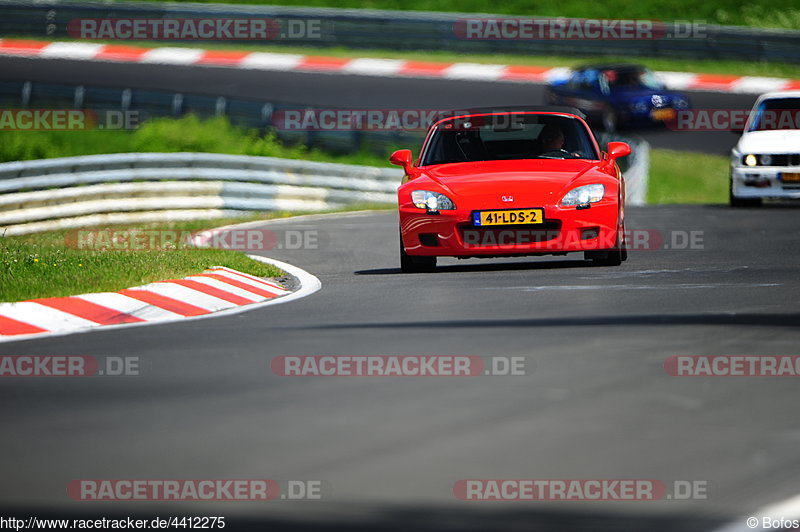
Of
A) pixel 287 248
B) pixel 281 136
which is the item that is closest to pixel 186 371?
pixel 287 248

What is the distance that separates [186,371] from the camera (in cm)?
716

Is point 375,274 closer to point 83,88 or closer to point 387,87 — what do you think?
point 83,88

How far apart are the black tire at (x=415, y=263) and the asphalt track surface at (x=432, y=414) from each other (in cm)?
256

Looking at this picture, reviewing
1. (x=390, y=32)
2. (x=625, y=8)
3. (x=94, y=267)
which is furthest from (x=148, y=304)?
(x=625, y=8)

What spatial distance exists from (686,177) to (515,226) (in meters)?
17.6

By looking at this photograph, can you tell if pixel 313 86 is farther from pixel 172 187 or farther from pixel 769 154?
pixel 769 154

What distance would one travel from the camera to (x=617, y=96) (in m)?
30.5

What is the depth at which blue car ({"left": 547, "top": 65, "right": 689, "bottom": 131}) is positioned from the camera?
100.0ft

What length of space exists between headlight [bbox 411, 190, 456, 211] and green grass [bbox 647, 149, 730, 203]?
1630cm

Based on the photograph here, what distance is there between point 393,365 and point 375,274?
5720 millimetres

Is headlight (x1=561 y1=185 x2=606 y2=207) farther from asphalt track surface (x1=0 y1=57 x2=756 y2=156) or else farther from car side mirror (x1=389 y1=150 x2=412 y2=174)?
asphalt track surface (x1=0 y1=57 x2=756 y2=156)

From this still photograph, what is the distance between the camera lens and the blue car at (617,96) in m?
30.5

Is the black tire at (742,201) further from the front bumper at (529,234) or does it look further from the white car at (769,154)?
the front bumper at (529,234)

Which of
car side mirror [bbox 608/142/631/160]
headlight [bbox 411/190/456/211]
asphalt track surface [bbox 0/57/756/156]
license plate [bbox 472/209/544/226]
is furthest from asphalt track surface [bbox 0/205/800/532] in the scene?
asphalt track surface [bbox 0/57/756/156]
